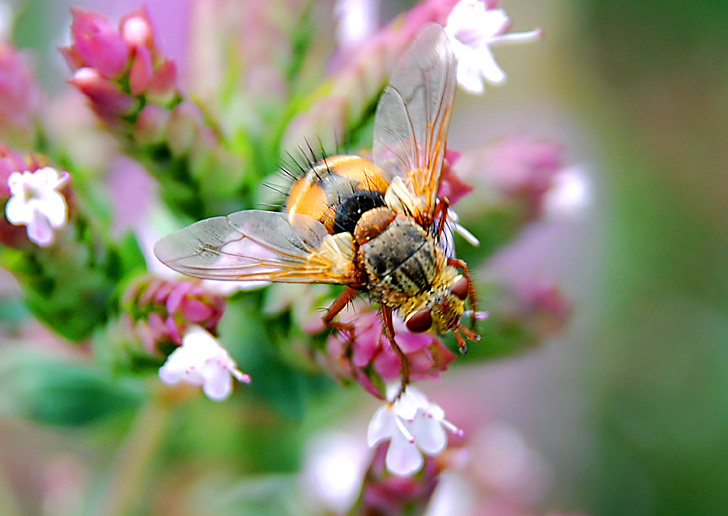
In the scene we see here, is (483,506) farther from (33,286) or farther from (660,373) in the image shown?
(33,286)

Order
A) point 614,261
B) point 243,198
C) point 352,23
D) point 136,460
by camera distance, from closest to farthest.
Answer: point 243,198
point 136,460
point 352,23
point 614,261

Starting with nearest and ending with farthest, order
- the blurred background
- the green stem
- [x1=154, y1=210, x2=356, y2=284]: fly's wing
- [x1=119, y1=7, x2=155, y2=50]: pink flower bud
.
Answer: [x1=154, y1=210, x2=356, y2=284]: fly's wing → [x1=119, y1=7, x2=155, y2=50]: pink flower bud → the green stem → the blurred background

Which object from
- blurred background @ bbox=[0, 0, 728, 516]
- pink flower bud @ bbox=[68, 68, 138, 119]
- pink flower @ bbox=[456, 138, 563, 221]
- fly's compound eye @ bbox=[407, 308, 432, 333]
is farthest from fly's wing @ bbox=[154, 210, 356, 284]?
blurred background @ bbox=[0, 0, 728, 516]

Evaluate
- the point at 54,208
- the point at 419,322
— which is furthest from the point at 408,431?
the point at 54,208

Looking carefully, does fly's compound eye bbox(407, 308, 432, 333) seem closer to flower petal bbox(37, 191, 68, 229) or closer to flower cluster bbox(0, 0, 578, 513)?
flower cluster bbox(0, 0, 578, 513)

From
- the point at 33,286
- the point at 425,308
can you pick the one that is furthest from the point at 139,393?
the point at 425,308

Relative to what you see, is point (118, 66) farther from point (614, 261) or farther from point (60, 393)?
point (614, 261)
